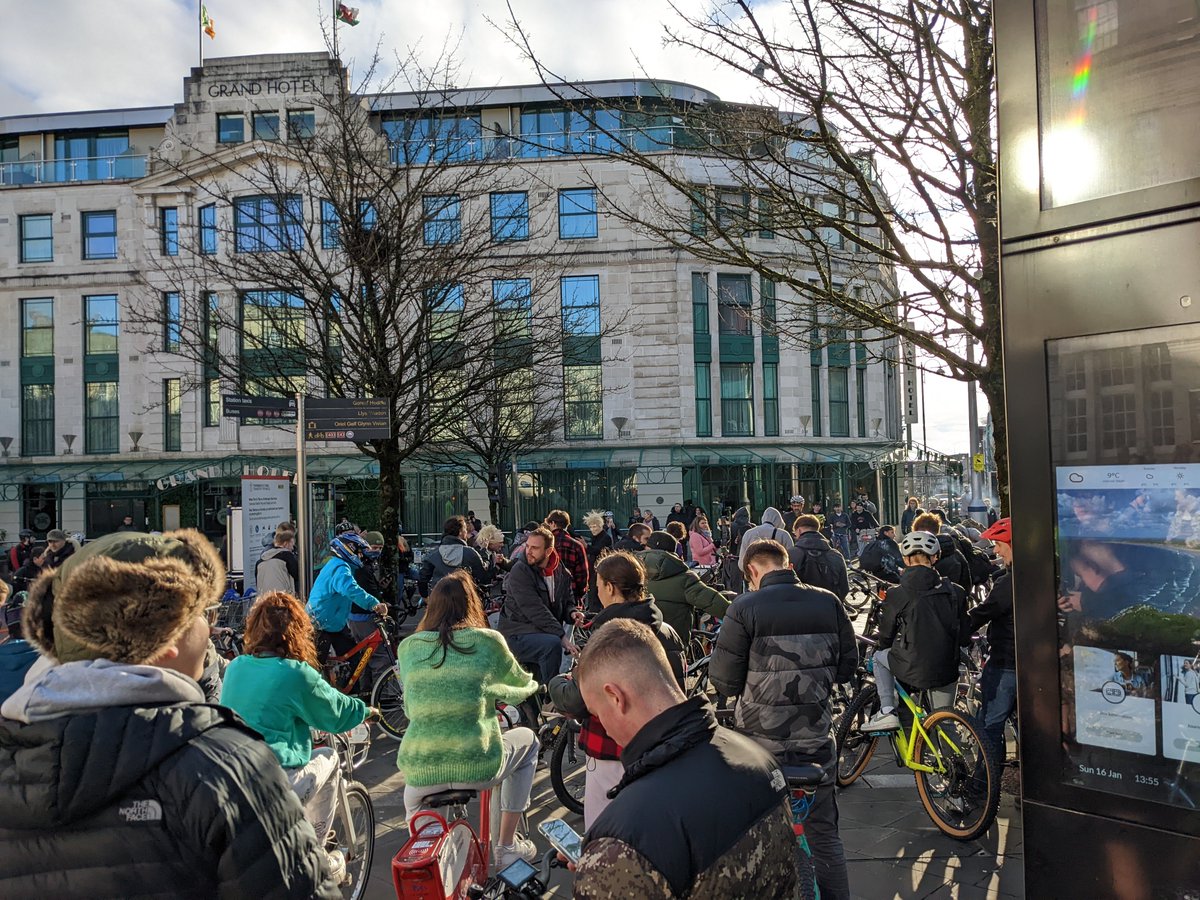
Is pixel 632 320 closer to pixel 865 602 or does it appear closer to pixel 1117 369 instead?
pixel 865 602

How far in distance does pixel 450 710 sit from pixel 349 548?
4838 millimetres

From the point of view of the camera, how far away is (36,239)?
3544cm

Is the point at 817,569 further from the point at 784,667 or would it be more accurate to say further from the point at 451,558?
the point at 784,667

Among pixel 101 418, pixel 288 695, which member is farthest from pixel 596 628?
pixel 101 418

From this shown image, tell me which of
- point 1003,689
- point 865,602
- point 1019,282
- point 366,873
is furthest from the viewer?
point 865,602

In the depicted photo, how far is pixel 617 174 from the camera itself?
33.0 metres

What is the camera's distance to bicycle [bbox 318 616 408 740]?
8406mm

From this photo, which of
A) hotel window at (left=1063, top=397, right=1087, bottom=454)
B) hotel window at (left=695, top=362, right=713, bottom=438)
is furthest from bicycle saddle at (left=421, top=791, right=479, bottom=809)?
hotel window at (left=695, top=362, right=713, bottom=438)

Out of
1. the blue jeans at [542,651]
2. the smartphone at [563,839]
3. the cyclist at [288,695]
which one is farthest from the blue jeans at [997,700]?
the cyclist at [288,695]

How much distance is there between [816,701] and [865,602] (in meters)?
12.8

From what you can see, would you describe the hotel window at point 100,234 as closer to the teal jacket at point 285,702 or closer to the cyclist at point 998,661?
the teal jacket at point 285,702

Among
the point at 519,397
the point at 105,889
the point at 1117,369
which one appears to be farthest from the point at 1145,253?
the point at 519,397

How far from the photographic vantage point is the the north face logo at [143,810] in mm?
1875

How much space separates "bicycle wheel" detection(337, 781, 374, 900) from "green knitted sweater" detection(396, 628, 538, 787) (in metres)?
0.70
